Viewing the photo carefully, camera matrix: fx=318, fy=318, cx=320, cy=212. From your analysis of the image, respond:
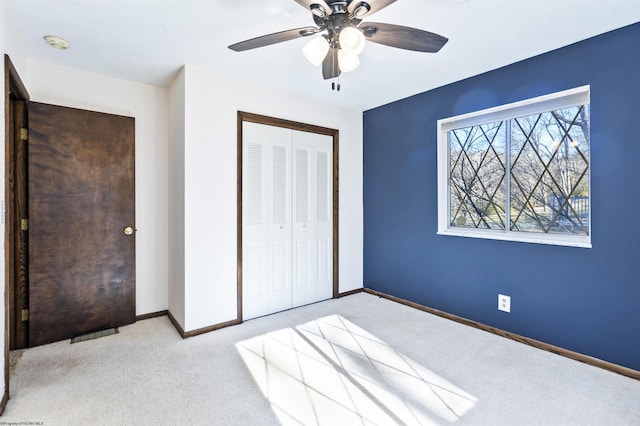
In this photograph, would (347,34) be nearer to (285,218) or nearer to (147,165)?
(285,218)

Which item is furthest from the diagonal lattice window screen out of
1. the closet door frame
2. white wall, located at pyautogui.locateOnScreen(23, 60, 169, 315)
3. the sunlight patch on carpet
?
white wall, located at pyautogui.locateOnScreen(23, 60, 169, 315)

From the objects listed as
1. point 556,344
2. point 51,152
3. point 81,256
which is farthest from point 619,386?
point 51,152

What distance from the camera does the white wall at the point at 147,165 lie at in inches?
118

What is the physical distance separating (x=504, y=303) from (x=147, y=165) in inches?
143

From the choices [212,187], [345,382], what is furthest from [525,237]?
[212,187]

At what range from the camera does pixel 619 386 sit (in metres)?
2.05

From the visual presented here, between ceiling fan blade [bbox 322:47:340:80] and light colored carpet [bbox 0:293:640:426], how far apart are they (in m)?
2.03

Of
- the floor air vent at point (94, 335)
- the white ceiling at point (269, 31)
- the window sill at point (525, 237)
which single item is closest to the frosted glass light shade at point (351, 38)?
the white ceiling at point (269, 31)

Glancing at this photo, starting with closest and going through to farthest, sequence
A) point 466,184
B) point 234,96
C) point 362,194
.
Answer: point 234,96, point 466,184, point 362,194

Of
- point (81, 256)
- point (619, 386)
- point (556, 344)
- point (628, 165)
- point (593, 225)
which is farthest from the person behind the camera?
point (81, 256)

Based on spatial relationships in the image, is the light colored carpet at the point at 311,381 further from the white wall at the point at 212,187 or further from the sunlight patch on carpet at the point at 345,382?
the white wall at the point at 212,187

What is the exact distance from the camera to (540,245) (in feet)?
8.57

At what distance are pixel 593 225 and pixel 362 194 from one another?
236 cm

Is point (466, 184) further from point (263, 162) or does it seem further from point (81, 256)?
point (81, 256)
